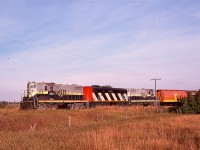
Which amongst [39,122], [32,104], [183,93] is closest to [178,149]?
[39,122]

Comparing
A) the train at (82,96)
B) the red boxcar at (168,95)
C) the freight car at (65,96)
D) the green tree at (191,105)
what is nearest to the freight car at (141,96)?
the train at (82,96)

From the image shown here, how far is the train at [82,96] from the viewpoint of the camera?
44125mm

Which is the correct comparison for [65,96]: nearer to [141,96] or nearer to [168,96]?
[141,96]

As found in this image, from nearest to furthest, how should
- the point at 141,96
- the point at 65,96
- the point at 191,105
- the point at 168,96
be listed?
1. the point at 65,96
2. the point at 191,105
3. the point at 141,96
4. the point at 168,96

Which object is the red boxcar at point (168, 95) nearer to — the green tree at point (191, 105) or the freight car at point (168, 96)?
the freight car at point (168, 96)

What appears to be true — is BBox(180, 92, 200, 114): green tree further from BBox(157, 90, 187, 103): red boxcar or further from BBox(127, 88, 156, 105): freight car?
BBox(157, 90, 187, 103): red boxcar

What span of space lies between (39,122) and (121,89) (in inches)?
1267

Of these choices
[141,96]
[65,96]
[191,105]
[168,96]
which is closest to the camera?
[65,96]

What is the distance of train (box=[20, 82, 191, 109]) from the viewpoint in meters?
44.1

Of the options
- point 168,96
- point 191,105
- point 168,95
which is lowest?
point 191,105

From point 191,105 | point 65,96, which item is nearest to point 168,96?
point 191,105

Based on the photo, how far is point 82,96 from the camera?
171ft

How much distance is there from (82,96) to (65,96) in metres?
4.85

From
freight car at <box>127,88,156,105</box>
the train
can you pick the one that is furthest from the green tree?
freight car at <box>127,88,156,105</box>
